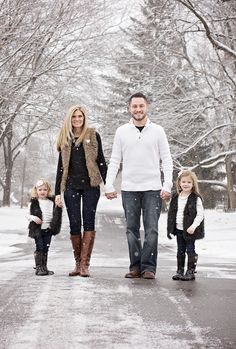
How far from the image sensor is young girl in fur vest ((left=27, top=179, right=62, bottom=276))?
21.1ft

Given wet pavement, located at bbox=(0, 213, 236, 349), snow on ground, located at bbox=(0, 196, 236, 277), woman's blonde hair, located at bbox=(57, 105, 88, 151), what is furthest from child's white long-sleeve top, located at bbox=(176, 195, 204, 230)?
woman's blonde hair, located at bbox=(57, 105, 88, 151)

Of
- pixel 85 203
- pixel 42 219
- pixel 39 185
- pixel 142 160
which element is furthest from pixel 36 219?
pixel 142 160

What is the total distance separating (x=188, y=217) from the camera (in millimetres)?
6285

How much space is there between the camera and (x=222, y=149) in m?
28.1

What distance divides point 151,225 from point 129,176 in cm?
58

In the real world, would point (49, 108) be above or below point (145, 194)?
above

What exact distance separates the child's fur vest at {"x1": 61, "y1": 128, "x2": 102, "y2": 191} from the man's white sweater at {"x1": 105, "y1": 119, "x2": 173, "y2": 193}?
6.0 inches

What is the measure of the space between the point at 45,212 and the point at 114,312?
2574mm

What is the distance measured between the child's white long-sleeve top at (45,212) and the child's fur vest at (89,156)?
15.7 inches

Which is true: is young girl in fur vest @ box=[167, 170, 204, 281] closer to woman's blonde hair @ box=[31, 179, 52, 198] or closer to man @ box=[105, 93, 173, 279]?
man @ box=[105, 93, 173, 279]

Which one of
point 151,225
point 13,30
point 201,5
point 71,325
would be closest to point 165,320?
point 71,325

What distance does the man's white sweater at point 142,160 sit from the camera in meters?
6.25

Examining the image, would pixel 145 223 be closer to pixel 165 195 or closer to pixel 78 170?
pixel 165 195

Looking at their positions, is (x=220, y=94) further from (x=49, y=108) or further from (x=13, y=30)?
(x=13, y=30)
